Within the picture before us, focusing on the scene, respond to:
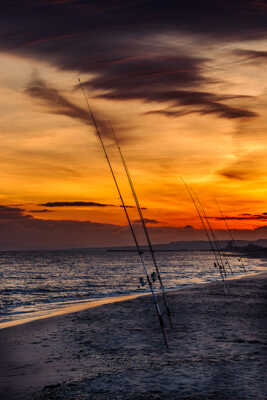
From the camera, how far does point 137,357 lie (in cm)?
999

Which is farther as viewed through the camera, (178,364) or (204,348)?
(204,348)

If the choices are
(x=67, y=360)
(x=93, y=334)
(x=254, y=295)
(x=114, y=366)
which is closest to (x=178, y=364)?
(x=114, y=366)

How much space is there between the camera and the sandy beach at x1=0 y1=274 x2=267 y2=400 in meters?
7.56

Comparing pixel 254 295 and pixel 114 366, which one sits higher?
pixel 114 366

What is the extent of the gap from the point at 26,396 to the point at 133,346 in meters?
4.35

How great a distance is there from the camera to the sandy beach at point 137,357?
24.8 feet

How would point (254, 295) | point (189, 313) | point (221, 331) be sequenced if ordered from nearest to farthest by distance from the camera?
point (221, 331) < point (189, 313) < point (254, 295)

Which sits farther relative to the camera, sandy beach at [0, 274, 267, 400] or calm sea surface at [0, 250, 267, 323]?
calm sea surface at [0, 250, 267, 323]

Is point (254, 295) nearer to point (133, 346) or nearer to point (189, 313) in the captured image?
point (189, 313)

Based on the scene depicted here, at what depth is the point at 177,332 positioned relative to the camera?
507 inches

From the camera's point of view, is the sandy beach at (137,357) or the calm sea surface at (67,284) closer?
the sandy beach at (137,357)

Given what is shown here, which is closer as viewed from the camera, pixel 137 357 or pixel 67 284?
pixel 137 357

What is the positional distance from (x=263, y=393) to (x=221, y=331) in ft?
18.9

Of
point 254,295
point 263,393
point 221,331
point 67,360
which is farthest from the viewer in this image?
point 254,295
